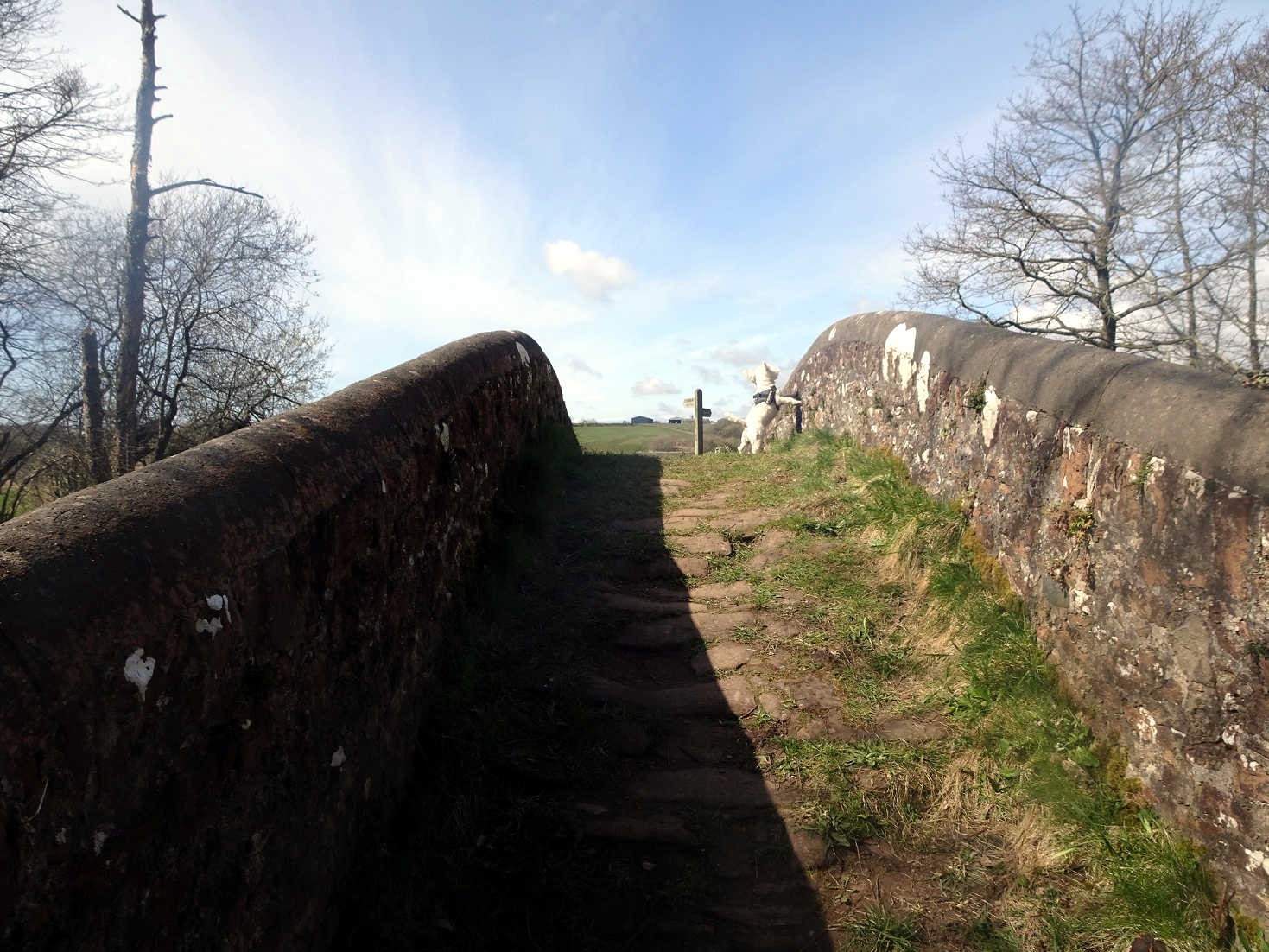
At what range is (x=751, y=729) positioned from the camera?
3221mm

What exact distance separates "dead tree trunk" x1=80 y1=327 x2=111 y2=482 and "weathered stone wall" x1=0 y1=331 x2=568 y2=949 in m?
5.24

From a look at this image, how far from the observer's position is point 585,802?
9.20 ft

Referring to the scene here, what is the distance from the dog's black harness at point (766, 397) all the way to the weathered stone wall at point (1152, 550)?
5.93 metres

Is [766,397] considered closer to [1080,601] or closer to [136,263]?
[1080,601]

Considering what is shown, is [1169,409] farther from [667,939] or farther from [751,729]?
[667,939]

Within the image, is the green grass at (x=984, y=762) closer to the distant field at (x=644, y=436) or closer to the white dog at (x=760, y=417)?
the white dog at (x=760, y=417)

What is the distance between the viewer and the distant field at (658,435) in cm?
1412

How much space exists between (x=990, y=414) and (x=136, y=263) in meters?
10.2

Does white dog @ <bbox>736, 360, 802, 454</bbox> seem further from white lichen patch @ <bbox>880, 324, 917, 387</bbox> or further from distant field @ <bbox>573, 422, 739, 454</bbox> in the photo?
white lichen patch @ <bbox>880, 324, 917, 387</bbox>

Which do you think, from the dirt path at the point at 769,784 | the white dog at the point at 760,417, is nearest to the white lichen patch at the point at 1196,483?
the dirt path at the point at 769,784

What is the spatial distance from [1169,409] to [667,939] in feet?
7.79

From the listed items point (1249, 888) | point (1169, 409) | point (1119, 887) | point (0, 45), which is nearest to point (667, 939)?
point (1119, 887)

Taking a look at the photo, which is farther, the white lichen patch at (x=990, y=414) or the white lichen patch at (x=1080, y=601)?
the white lichen patch at (x=990, y=414)

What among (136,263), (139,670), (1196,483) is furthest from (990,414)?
(136,263)
